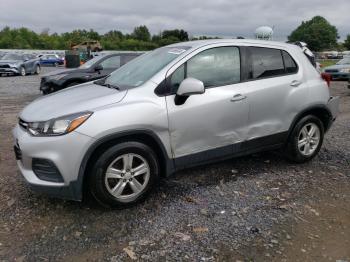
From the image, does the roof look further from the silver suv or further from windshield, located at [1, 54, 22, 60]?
windshield, located at [1, 54, 22, 60]

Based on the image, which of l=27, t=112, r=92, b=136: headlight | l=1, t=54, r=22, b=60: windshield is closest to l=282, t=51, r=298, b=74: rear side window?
l=27, t=112, r=92, b=136: headlight

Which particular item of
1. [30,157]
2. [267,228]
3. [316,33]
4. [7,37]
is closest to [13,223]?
[30,157]

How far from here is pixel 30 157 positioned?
4.00 m

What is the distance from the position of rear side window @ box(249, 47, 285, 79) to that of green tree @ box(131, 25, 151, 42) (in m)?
93.5

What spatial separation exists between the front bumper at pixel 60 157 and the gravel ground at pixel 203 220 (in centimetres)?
33

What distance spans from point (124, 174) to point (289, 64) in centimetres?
269

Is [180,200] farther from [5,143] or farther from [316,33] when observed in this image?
[316,33]

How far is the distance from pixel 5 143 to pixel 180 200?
381 cm

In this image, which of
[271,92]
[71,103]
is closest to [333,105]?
[271,92]

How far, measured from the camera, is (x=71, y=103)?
4.21 meters

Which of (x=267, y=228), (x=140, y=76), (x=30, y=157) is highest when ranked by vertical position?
(x=140, y=76)

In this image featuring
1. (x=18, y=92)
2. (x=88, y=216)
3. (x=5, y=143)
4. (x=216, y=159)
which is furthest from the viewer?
(x=18, y=92)

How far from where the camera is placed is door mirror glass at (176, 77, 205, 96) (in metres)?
4.27

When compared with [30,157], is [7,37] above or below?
above
